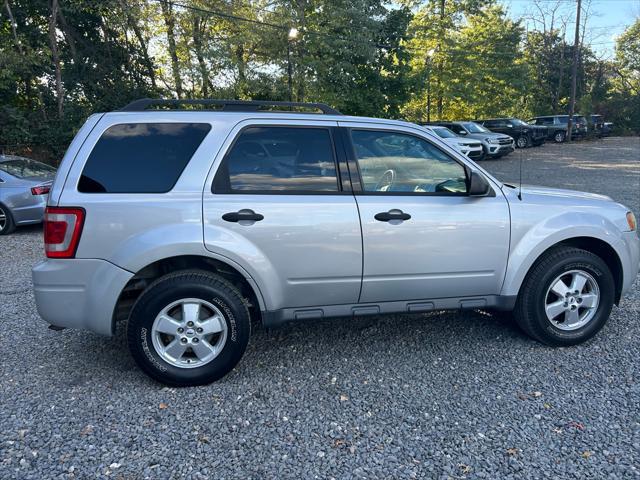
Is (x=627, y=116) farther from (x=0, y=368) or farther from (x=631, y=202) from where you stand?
(x=0, y=368)

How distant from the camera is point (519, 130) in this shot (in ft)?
86.1

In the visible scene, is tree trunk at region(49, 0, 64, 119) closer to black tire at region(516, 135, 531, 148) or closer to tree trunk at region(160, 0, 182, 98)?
tree trunk at region(160, 0, 182, 98)

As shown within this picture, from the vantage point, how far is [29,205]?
8.29 meters

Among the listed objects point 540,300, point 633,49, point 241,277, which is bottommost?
point 540,300

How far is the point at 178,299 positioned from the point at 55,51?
16738 millimetres

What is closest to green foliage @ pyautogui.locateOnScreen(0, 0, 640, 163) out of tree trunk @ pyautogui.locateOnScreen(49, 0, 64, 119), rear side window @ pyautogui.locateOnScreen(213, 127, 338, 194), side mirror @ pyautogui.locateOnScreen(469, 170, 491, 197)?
tree trunk @ pyautogui.locateOnScreen(49, 0, 64, 119)

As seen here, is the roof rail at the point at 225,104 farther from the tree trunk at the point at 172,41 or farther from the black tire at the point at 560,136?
the black tire at the point at 560,136

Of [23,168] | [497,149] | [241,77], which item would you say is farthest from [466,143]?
[23,168]

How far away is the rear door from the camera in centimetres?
319

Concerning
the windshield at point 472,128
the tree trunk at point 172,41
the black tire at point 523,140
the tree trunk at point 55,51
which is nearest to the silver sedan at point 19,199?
the tree trunk at point 55,51

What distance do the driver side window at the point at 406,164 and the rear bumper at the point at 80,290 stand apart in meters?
1.90

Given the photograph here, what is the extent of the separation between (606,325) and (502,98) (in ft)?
109

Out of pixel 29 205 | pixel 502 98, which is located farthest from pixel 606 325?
pixel 502 98

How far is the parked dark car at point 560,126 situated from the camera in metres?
31.0
